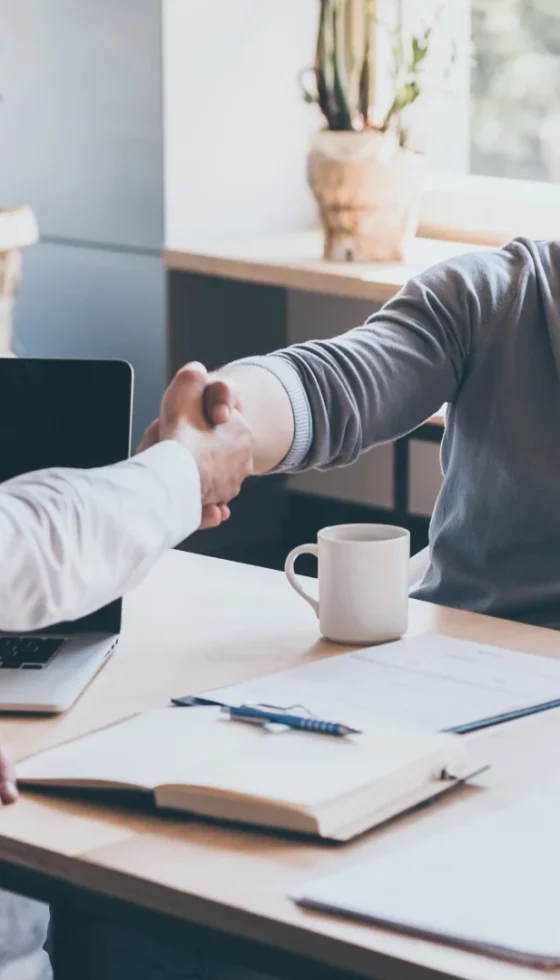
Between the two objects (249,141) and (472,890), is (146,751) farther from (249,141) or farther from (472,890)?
(249,141)

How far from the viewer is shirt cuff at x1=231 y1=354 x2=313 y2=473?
1530 millimetres

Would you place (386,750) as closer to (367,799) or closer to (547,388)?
(367,799)

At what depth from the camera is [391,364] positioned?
63.6 inches

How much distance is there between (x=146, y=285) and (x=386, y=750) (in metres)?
2.36

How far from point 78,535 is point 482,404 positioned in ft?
2.21

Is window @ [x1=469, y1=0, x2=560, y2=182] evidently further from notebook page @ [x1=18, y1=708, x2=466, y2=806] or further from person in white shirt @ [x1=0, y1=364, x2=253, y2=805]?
notebook page @ [x1=18, y1=708, x2=466, y2=806]

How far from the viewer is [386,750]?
3.43ft

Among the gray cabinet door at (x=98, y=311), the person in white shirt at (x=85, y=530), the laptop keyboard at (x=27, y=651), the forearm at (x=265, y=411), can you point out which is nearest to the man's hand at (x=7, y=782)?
the person in white shirt at (x=85, y=530)

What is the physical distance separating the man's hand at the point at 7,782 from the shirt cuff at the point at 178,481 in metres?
0.25

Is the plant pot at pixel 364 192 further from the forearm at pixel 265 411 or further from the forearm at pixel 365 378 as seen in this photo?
the forearm at pixel 265 411

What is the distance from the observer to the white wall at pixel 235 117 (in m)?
3.23

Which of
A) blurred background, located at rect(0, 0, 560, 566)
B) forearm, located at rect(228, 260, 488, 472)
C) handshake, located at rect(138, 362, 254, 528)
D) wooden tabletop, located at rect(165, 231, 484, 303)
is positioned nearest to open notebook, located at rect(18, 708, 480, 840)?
handshake, located at rect(138, 362, 254, 528)

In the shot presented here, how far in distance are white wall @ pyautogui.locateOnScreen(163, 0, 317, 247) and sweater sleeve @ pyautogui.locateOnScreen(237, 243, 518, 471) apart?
1.65 meters

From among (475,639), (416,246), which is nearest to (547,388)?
(475,639)
